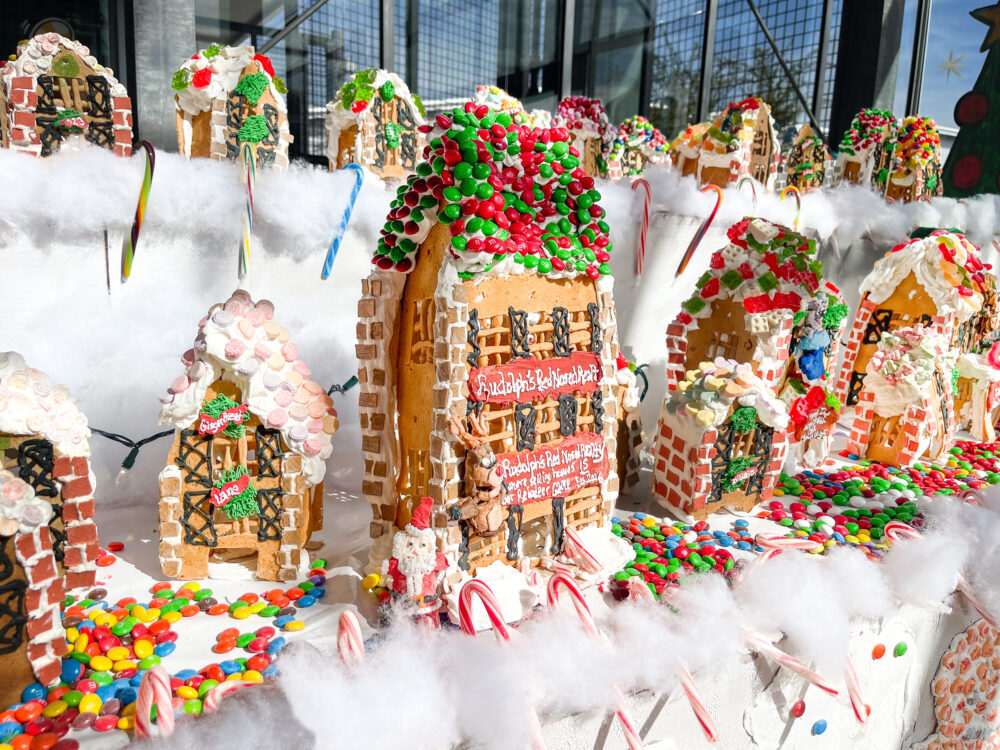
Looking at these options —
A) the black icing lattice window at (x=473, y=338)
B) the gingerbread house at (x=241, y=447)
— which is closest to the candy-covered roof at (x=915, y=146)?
the black icing lattice window at (x=473, y=338)

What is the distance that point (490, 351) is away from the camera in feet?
6.15

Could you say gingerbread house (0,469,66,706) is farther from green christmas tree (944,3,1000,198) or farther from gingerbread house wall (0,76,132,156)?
green christmas tree (944,3,1000,198)

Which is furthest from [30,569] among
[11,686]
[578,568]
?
[578,568]

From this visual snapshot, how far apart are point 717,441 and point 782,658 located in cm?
85

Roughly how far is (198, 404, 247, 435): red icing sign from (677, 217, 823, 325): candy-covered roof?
1882mm

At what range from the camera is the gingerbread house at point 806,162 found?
5.34 meters

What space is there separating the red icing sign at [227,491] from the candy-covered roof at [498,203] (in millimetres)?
705

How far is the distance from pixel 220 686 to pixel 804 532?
1.96 meters

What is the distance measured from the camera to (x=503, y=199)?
183 cm

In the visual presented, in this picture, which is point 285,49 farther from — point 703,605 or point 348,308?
point 703,605

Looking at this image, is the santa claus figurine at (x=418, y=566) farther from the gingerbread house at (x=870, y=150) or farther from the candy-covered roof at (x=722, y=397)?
the gingerbread house at (x=870, y=150)

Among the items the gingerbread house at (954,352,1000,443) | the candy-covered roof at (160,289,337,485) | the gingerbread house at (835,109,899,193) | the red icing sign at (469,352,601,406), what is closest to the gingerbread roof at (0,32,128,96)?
the candy-covered roof at (160,289,337,485)

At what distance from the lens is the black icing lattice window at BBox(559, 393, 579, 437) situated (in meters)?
2.02

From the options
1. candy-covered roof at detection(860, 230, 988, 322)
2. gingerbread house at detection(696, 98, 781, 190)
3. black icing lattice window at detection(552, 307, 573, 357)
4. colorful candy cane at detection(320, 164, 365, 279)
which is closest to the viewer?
black icing lattice window at detection(552, 307, 573, 357)
